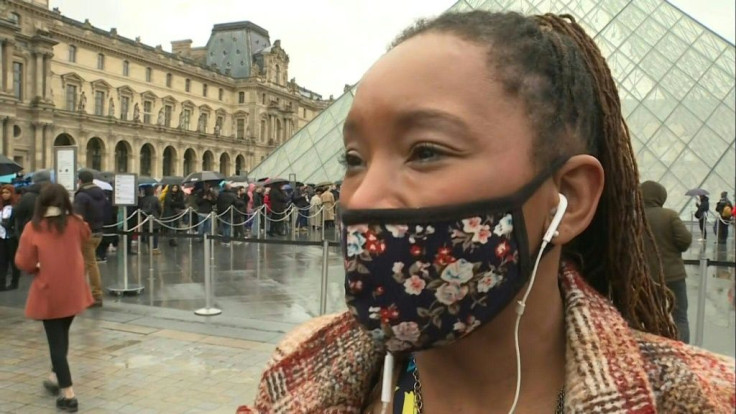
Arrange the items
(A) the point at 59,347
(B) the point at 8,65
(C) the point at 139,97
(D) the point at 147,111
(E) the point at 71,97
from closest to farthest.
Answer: (A) the point at 59,347
(B) the point at 8,65
(E) the point at 71,97
(C) the point at 139,97
(D) the point at 147,111

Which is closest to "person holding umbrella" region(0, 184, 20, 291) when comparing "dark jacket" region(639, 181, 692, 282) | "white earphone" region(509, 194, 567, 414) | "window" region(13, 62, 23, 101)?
"dark jacket" region(639, 181, 692, 282)

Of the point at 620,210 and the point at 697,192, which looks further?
the point at 697,192

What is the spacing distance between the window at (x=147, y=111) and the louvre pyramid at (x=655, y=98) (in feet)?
154

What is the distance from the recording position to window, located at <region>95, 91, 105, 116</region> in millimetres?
62844

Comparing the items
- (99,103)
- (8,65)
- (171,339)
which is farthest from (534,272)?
(99,103)

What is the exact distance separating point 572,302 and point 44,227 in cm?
448

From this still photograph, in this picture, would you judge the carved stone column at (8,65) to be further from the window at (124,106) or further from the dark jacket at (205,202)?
the dark jacket at (205,202)

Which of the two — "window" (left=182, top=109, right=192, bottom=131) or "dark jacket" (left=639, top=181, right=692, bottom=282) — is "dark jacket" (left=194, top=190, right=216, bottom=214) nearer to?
"dark jacket" (left=639, top=181, right=692, bottom=282)

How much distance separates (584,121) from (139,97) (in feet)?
238

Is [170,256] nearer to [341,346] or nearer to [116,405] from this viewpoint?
[116,405]

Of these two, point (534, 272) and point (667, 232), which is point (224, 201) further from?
point (534, 272)

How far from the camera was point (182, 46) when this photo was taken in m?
92.5

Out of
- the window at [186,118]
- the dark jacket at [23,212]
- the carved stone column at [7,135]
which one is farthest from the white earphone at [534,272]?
the window at [186,118]

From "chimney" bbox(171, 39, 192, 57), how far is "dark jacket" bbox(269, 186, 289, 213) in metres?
82.5
